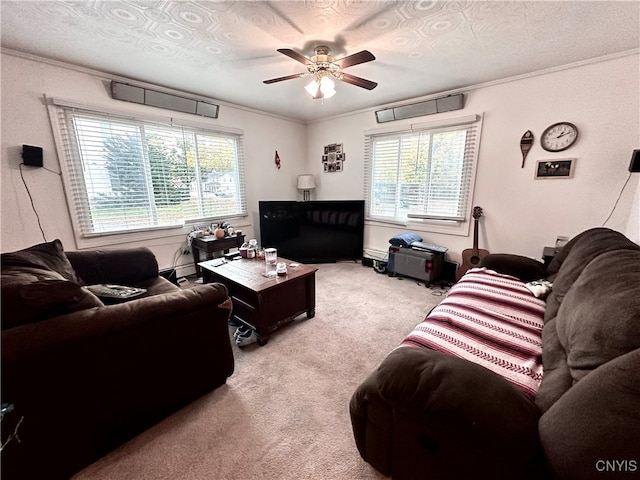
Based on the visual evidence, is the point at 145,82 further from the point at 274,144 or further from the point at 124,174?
the point at 274,144

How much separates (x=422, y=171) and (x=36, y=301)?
12.6ft

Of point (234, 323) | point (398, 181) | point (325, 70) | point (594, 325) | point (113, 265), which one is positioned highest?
point (325, 70)

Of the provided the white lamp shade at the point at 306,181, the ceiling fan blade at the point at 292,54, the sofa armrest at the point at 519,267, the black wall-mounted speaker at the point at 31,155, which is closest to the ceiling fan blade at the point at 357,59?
the ceiling fan blade at the point at 292,54

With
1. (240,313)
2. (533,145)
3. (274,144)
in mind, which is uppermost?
(274,144)

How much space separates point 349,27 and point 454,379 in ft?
7.47

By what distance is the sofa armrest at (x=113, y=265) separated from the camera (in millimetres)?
2045

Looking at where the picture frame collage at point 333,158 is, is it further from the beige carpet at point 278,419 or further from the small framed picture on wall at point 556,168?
the beige carpet at point 278,419

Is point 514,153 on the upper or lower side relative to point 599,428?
upper

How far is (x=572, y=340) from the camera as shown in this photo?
0.98 metres

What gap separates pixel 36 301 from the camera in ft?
3.50

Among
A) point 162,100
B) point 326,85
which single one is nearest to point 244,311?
point 326,85

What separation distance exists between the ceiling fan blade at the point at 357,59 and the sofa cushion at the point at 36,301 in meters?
2.17

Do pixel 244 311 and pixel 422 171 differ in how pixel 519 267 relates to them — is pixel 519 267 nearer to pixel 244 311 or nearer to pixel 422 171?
pixel 422 171

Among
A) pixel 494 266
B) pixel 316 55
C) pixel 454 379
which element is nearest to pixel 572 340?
pixel 454 379
